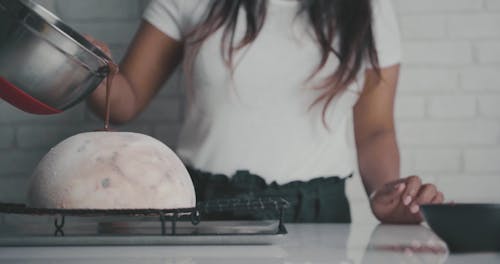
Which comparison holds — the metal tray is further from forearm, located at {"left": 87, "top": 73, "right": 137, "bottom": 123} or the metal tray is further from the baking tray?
forearm, located at {"left": 87, "top": 73, "right": 137, "bottom": 123}

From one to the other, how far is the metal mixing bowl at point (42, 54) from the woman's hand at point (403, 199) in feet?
1.47

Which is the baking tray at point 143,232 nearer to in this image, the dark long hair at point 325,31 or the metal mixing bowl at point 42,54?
the metal mixing bowl at point 42,54

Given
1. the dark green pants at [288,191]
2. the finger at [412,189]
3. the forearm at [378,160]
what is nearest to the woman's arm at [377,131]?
the forearm at [378,160]

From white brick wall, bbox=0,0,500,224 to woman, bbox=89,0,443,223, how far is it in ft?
1.03

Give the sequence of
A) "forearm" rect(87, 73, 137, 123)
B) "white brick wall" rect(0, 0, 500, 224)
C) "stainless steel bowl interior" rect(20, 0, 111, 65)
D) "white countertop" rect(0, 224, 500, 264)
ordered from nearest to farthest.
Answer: "white countertop" rect(0, 224, 500, 264)
"stainless steel bowl interior" rect(20, 0, 111, 65)
"forearm" rect(87, 73, 137, 123)
"white brick wall" rect(0, 0, 500, 224)

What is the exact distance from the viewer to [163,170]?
32.0 inches

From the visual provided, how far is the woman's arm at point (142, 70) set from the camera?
150 cm

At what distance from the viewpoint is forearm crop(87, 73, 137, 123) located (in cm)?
145

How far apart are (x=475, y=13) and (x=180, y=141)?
2.53 feet

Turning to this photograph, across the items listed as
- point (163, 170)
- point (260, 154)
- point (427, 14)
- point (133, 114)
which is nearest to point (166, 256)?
point (163, 170)

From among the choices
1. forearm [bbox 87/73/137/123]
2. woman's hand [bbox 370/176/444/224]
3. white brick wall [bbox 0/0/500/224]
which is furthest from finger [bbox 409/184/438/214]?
white brick wall [bbox 0/0/500/224]

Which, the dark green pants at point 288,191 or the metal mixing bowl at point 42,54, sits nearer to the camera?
the metal mixing bowl at point 42,54

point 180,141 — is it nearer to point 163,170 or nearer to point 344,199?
point 344,199

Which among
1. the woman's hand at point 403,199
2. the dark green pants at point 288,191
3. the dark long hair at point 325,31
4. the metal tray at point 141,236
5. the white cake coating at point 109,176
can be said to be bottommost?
the dark green pants at point 288,191
